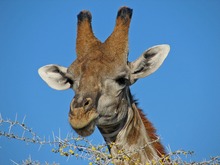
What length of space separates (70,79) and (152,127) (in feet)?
6.59

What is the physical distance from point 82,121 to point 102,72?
1328 mm

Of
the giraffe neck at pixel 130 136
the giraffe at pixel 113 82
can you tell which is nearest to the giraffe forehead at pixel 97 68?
the giraffe at pixel 113 82

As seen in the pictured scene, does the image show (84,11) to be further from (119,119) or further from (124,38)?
(119,119)

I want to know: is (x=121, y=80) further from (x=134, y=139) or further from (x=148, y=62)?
(x=134, y=139)

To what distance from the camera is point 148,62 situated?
844 centimetres

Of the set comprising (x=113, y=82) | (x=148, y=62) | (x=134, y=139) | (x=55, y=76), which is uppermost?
(x=55, y=76)

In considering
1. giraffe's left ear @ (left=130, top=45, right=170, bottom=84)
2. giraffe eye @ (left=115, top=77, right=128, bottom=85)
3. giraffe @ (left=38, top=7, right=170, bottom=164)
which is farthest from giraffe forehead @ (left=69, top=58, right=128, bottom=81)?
giraffe's left ear @ (left=130, top=45, right=170, bottom=84)

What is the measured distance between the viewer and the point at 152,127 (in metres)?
8.86

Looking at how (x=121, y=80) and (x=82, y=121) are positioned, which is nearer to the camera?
(x=82, y=121)

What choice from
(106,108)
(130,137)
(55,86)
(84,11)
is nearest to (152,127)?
(130,137)

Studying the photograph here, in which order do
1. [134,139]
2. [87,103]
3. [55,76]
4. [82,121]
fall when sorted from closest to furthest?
[82,121]
[87,103]
[134,139]
[55,76]

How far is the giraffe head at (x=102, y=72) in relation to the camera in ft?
24.3

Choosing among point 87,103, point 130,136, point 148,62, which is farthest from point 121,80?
point 87,103

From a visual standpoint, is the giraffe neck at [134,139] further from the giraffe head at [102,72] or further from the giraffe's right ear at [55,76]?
the giraffe's right ear at [55,76]
